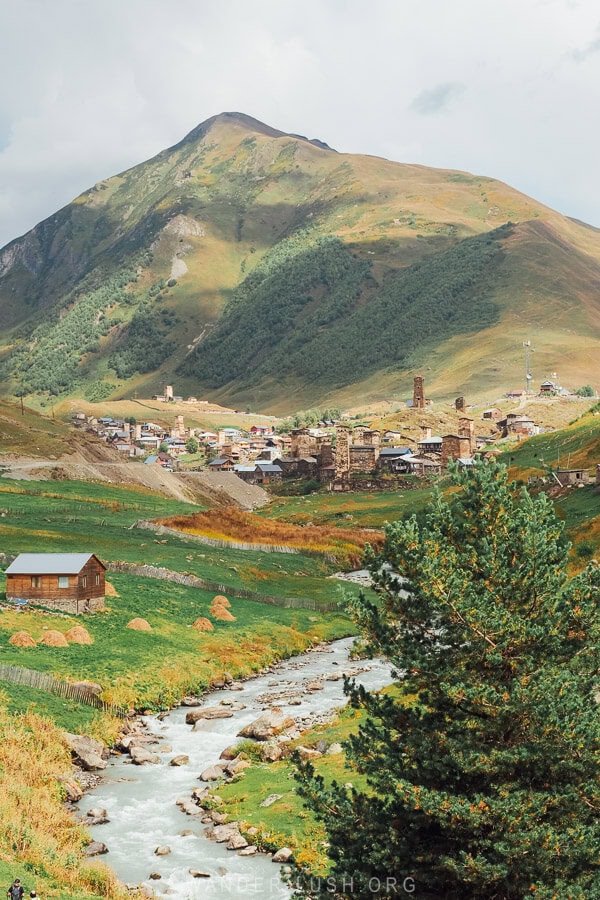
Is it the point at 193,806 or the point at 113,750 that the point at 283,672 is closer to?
the point at 113,750

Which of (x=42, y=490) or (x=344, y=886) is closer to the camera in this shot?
(x=344, y=886)

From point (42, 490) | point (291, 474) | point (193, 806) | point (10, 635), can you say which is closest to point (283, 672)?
point (10, 635)

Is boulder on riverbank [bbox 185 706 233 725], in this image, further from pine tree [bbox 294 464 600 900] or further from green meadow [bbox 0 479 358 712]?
pine tree [bbox 294 464 600 900]

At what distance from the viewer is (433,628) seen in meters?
23.4

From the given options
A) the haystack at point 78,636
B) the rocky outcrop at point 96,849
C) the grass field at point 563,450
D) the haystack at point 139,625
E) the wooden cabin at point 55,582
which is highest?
the grass field at point 563,450

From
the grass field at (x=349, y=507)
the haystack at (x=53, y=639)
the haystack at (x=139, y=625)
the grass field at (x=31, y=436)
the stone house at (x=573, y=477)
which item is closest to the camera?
the haystack at (x=53, y=639)

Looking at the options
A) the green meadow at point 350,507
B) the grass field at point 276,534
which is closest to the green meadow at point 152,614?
the grass field at point 276,534

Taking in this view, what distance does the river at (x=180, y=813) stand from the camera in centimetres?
2952

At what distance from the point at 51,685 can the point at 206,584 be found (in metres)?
32.6

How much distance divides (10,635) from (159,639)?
933 cm

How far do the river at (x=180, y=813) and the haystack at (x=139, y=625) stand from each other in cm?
851

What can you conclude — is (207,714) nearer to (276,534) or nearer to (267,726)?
(267,726)

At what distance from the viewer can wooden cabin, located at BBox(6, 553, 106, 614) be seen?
61250mm

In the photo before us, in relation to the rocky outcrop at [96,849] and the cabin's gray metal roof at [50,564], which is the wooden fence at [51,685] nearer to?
the rocky outcrop at [96,849]
